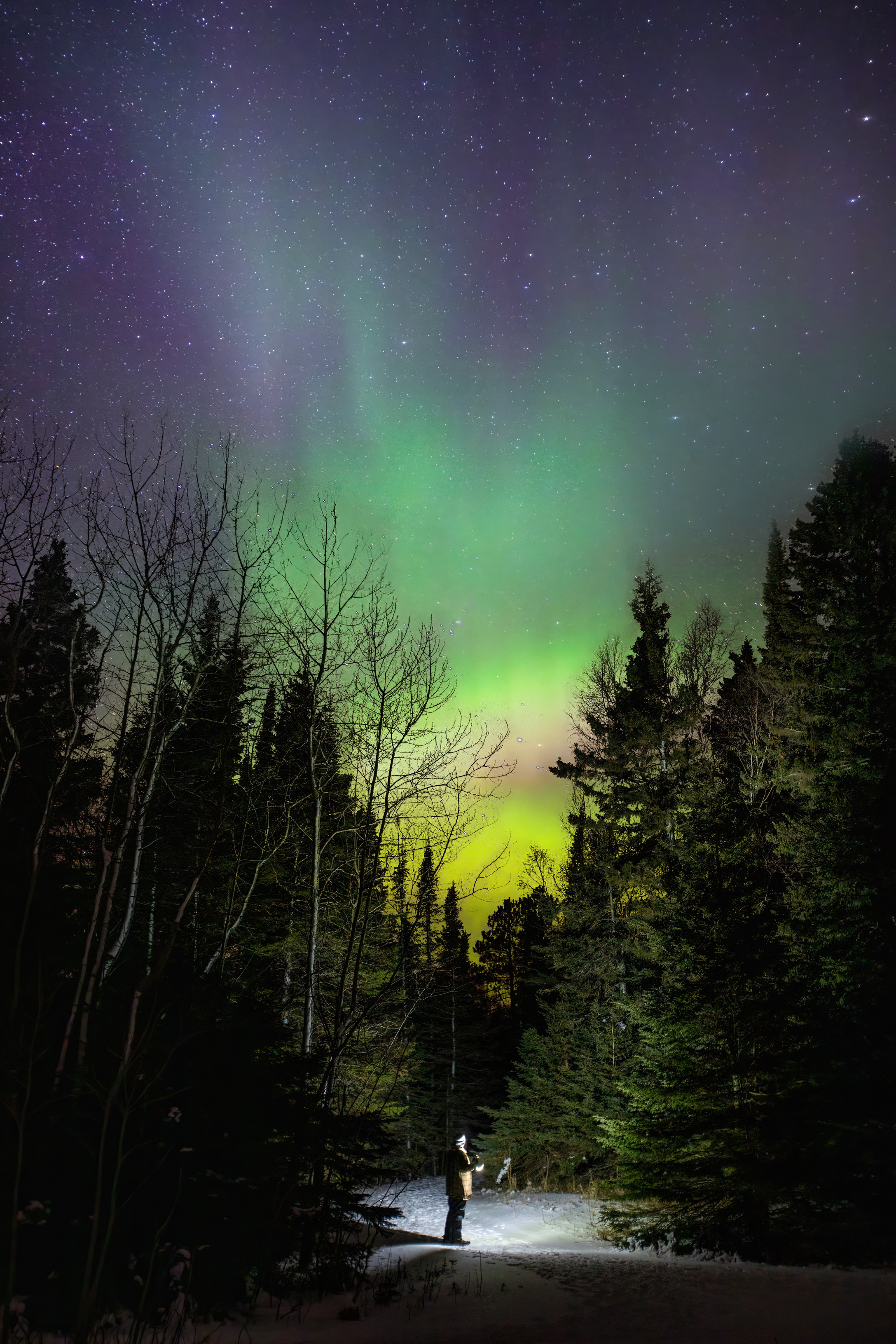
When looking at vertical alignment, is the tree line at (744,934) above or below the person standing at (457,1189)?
above

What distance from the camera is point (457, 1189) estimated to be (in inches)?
428

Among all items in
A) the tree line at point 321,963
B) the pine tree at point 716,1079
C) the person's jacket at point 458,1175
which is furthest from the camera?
the person's jacket at point 458,1175

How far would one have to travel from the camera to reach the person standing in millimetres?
10695

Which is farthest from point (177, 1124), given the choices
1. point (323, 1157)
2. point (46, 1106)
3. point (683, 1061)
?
point (683, 1061)

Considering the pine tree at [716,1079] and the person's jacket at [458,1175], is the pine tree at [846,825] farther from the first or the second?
the person's jacket at [458,1175]

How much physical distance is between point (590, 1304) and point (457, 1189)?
544cm

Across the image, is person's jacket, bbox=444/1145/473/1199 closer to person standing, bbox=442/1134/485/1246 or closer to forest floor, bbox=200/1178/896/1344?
person standing, bbox=442/1134/485/1246

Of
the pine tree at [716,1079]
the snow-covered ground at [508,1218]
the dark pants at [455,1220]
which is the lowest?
the snow-covered ground at [508,1218]

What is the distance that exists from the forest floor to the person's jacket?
122 cm

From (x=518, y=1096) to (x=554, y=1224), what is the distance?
10724mm

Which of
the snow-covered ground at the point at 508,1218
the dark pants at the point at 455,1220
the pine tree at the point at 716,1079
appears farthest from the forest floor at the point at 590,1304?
the snow-covered ground at the point at 508,1218

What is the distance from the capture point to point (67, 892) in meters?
6.66

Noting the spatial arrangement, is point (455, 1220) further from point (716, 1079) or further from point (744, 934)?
point (744, 934)

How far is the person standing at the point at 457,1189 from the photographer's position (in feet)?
35.1
